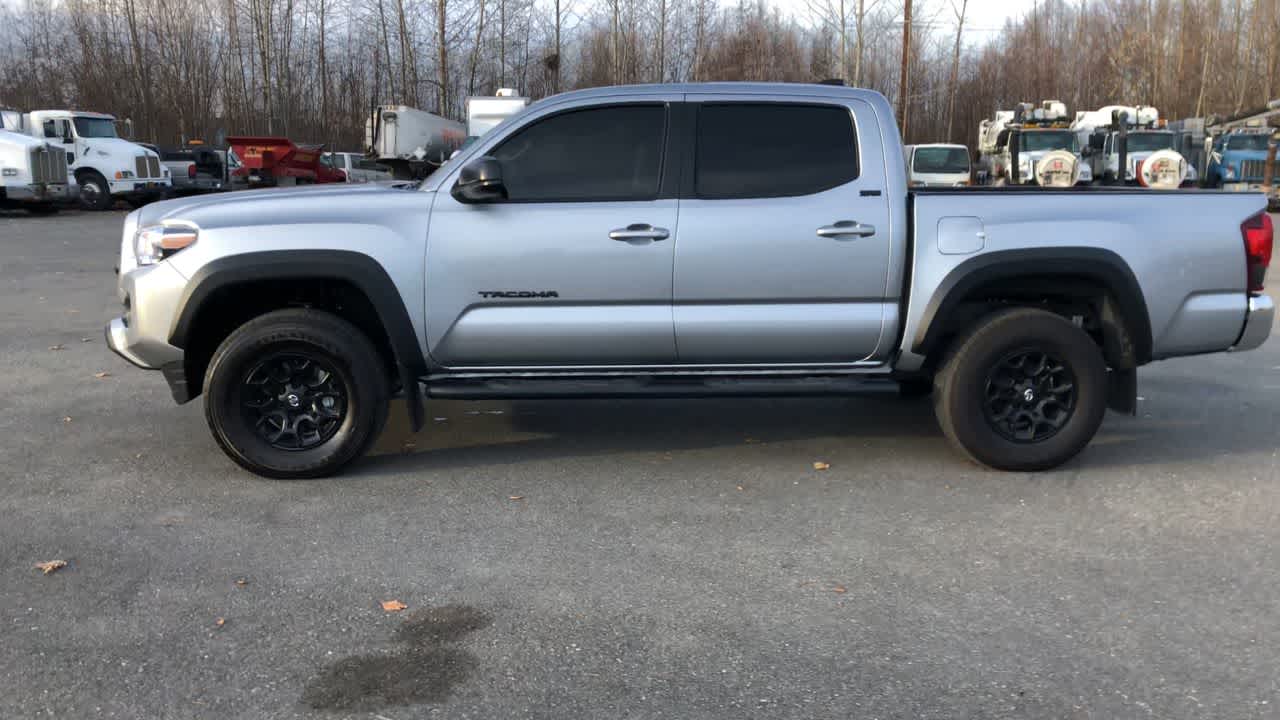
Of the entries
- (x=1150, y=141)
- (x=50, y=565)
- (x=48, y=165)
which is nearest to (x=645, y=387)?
(x=50, y=565)

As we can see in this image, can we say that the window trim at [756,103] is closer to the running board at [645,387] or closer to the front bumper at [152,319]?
the running board at [645,387]

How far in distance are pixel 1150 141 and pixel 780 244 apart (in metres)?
27.6

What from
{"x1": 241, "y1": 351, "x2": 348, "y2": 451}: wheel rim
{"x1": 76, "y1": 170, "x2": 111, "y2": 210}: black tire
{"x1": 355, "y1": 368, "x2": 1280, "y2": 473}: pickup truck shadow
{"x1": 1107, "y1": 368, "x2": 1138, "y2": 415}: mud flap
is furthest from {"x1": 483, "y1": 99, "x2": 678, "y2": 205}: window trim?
{"x1": 76, "y1": 170, "x2": 111, "y2": 210}: black tire

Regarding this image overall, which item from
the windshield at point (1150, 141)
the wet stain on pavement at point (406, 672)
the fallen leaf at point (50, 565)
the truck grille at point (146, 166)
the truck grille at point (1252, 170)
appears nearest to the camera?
the wet stain on pavement at point (406, 672)

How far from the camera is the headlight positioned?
17.1 ft

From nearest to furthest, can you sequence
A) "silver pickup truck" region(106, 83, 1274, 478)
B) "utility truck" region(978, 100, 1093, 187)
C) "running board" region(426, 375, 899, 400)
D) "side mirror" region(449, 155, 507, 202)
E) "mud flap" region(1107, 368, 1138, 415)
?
1. "side mirror" region(449, 155, 507, 202)
2. "silver pickup truck" region(106, 83, 1274, 478)
3. "running board" region(426, 375, 899, 400)
4. "mud flap" region(1107, 368, 1138, 415)
5. "utility truck" region(978, 100, 1093, 187)

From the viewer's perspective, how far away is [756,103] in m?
5.54

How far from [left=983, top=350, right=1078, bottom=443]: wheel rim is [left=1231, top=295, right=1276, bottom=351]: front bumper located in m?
0.94

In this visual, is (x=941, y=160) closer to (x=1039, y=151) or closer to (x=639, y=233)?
(x=1039, y=151)

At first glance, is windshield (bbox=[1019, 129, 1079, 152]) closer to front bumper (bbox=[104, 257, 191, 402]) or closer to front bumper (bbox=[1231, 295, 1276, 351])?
front bumper (bbox=[1231, 295, 1276, 351])

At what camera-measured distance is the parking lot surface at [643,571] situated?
10.7 feet

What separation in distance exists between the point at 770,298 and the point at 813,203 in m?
0.51

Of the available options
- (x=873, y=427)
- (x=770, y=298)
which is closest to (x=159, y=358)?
(x=770, y=298)

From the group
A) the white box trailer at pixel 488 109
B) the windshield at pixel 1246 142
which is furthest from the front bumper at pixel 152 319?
the windshield at pixel 1246 142
